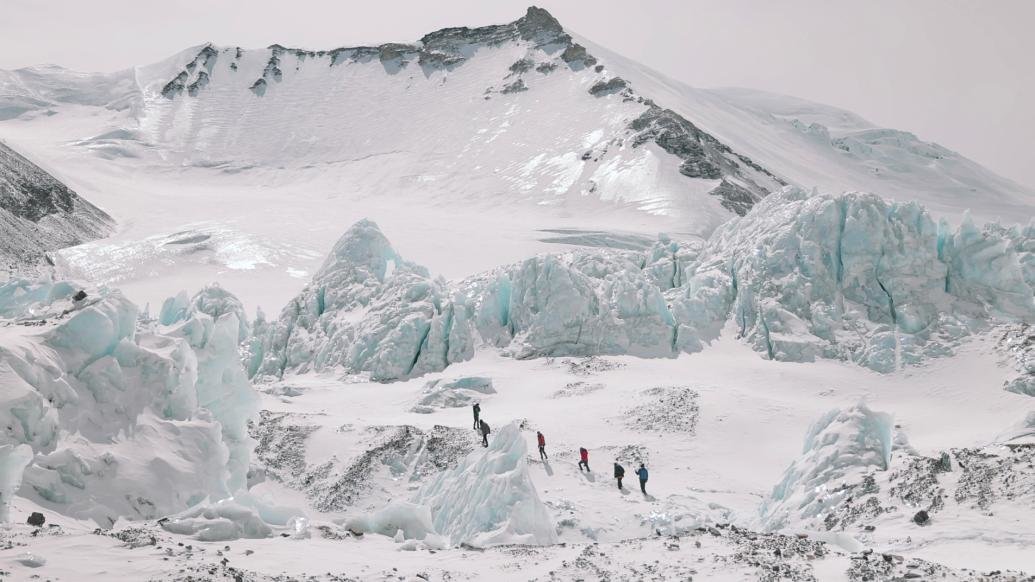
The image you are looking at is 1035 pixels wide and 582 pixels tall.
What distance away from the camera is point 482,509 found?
18.0 metres

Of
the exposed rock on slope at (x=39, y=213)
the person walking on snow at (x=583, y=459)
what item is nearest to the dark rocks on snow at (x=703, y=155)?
the exposed rock on slope at (x=39, y=213)

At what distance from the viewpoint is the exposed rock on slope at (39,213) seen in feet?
238

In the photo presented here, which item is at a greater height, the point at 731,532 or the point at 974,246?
the point at 974,246

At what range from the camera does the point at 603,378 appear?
3509 cm

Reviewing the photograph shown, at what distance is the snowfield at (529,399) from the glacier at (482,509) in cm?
7

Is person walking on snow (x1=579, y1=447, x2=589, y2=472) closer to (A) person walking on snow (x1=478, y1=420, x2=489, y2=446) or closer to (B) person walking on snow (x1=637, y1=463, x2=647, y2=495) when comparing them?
(B) person walking on snow (x1=637, y1=463, x2=647, y2=495)

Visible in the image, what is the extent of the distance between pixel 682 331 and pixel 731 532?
2491 cm

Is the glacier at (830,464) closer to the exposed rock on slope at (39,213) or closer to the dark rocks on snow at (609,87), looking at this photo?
the exposed rock on slope at (39,213)

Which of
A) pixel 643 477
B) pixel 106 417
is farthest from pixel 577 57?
pixel 106 417

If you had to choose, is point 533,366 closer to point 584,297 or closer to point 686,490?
point 584,297

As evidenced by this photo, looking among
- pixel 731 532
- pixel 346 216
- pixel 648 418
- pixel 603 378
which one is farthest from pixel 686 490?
pixel 346 216

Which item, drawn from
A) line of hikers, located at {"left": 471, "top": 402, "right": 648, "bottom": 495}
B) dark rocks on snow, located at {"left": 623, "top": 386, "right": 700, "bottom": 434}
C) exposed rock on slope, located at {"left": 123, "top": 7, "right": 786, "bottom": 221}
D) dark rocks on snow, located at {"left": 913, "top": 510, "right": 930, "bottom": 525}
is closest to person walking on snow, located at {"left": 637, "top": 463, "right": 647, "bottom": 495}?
A: line of hikers, located at {"left": 471, "top": 402, "right": 648, "bottom": 495}

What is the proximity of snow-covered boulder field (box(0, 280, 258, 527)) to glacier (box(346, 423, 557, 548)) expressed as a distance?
3.92 m

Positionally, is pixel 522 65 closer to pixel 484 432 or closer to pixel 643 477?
pixel 484 432
